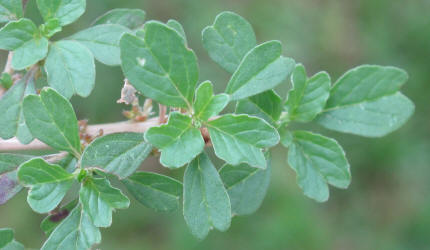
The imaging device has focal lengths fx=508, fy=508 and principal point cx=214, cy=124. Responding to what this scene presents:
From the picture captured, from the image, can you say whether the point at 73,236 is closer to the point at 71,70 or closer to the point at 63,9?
the point at 71,70

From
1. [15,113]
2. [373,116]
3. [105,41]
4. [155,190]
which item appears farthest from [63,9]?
[373,116]

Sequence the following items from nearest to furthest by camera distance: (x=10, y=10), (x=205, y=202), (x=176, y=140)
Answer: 1. (x=176, y=140)
2. (x=205, y=202)
3. (x=10, y=10)

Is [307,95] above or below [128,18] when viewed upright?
below

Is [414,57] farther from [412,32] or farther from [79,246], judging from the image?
[79,246]

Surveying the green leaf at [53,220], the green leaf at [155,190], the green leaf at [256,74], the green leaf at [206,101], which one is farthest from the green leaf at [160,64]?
the green leaf at [53,220]

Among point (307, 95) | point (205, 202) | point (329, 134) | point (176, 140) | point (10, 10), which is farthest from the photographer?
point (329, 134)

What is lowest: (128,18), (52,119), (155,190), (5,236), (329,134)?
(329,134)

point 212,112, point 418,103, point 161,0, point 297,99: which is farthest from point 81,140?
point 418,103

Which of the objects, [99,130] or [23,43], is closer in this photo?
[23,43]
